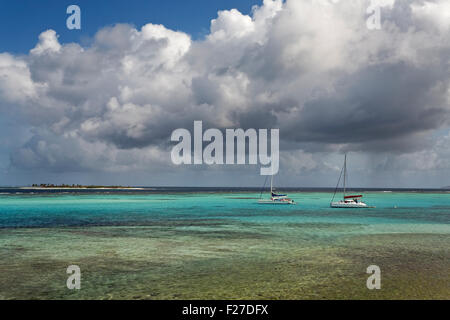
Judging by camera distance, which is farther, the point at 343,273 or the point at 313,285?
the point at 343,273

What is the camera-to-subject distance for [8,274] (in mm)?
18828

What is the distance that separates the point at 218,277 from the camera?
18422 millimetres

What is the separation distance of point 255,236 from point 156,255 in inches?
487

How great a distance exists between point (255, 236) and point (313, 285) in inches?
668

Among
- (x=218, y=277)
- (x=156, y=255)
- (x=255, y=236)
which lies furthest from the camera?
(x=255, y=236)
